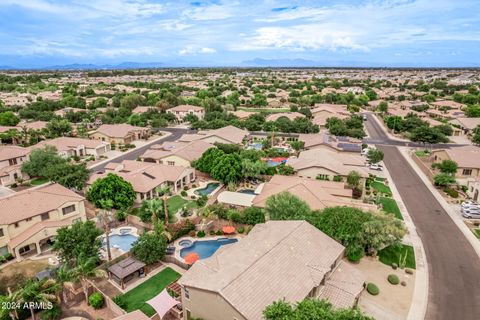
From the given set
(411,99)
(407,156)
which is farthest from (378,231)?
(411,99)

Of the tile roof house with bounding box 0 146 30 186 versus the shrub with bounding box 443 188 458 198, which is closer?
the shrub with bounding box 443 188 458 198

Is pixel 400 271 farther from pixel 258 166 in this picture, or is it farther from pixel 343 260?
pixel 258 166

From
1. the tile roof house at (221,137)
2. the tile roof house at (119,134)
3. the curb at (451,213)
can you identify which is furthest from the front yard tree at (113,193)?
the curb at (451,213)

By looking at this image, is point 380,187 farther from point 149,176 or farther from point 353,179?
point 149,176

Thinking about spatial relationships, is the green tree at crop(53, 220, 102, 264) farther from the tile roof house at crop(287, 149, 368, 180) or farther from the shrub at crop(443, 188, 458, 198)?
the shrub at crop(443, 188, 458, 198)

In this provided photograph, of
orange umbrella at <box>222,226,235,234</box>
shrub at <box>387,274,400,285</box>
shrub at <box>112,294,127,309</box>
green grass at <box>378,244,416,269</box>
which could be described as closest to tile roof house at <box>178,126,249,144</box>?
orange umbrella at <box>222,226,235,234</box>

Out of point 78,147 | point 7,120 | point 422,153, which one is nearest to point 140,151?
point 78,147

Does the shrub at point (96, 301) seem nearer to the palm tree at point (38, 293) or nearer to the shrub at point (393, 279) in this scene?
the palm tree at point (38, 293)
